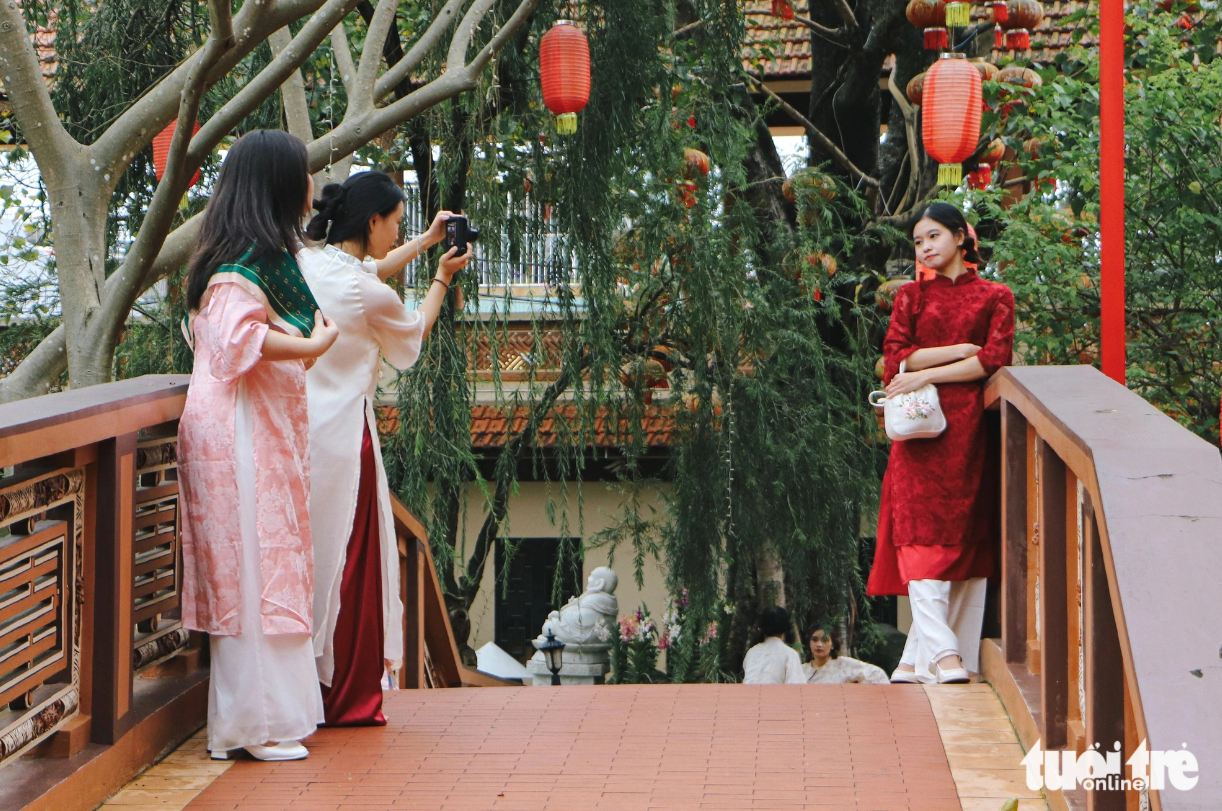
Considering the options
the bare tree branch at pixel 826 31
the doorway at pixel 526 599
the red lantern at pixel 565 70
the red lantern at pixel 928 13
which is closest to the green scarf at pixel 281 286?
the red lantern at pixel 565 70

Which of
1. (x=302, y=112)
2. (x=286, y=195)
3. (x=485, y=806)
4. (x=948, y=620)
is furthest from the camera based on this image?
(x=302, y=112)

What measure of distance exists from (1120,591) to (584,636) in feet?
25.2

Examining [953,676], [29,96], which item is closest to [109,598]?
[29,96]

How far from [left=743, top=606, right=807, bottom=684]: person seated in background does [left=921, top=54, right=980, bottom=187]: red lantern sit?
262 cm

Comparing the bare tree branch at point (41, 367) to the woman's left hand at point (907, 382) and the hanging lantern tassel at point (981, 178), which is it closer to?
the woman's left hand at point (907, 382)

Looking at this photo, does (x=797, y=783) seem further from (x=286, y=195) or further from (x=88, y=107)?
(x=88, y=107)

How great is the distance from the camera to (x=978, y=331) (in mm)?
3881

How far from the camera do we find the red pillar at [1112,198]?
12.9ft

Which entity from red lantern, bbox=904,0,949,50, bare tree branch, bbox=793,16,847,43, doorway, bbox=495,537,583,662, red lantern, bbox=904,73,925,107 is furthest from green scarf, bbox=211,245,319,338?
doorway, bbox=495,537,583,662

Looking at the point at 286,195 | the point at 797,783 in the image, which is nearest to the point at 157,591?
the point at 286,195

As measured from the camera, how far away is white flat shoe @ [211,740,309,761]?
2.80 metres

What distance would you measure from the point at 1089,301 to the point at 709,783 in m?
3.90

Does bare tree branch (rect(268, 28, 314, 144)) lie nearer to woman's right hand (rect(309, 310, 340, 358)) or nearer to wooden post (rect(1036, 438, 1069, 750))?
woman's right hand (rect(309, 310, 340, 358))

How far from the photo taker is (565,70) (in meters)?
5.18
